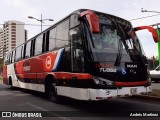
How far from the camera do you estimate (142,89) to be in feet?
29.9

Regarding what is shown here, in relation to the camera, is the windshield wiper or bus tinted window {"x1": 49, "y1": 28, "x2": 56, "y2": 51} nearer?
the windshield wiper

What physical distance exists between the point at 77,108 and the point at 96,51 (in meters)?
2.61

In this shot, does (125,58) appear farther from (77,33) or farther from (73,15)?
(73,15)

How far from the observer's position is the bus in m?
8.34

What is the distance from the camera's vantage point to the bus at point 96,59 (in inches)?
328

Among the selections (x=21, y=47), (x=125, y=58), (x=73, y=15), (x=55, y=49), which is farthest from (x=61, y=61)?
(x=21, y=47)

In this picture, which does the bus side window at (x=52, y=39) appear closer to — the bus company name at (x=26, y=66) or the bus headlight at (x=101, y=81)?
the bus company name at (x=26, y=66)

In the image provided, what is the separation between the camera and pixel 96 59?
844 cm

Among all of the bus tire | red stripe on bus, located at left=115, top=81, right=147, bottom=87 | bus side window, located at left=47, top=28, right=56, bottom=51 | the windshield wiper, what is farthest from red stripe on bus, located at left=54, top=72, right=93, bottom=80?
bus side window, located at left=47, top=28, right=56, bottom=51

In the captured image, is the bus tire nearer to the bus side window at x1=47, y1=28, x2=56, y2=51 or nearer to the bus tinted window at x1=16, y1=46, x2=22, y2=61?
the bus side window at x1=47, y1=28, x2=56, y2=51

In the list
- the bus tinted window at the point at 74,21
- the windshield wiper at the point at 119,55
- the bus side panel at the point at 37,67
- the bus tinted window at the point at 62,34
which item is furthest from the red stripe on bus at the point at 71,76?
the bus tinted window at the point at 74,21

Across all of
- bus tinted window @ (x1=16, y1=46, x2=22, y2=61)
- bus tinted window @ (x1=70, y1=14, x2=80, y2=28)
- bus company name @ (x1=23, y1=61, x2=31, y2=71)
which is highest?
bus tinted window @ (x1=70, y1=14, x2=80, y2=28)

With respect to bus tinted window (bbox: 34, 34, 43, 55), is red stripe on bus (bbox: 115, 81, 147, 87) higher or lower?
lower

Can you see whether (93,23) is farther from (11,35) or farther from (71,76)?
(11,35)
